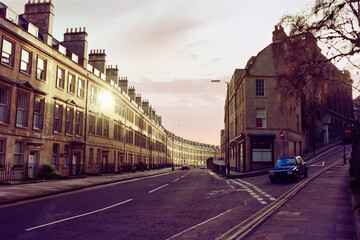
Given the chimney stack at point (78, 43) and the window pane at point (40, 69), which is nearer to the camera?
the window pane at point (40, 69)

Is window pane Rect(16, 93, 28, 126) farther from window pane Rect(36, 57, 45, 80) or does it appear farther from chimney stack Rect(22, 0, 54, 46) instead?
chimney stack Rect(22, 0, 54, 46)

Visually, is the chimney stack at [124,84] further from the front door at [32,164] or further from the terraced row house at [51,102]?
the front door at [32,164]

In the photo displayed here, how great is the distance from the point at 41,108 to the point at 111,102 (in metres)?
16.4

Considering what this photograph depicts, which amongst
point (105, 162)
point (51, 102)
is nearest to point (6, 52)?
point (51, 102)

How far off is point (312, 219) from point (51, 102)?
23.9 m

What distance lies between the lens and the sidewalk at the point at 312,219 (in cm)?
701

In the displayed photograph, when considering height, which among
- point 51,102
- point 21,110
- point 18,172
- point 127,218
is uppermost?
point 51,102

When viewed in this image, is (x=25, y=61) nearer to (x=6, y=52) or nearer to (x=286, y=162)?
(x=6, y=52)

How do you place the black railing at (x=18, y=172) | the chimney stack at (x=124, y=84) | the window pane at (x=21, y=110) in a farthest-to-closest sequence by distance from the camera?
the chimney stack at (x=124, y=84)
the window pane at (x=21, y=110)
the black railing at (x=18, y=172)

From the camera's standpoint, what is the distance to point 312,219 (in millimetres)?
8750

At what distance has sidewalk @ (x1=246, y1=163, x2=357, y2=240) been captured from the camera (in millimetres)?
7014

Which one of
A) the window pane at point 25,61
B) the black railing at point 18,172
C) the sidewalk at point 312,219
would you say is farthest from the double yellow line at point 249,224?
the window pane at point 25,61

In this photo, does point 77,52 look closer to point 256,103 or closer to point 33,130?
point 33,130

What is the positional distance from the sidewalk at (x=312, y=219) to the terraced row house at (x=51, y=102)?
62.4 ft
